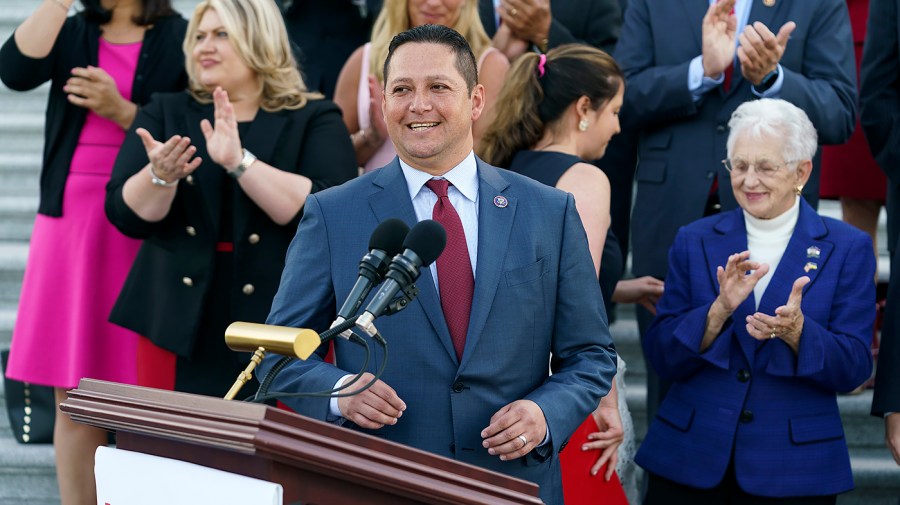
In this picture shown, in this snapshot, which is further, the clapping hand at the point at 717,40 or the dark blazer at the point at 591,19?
the dark blazer at the point at 591,19

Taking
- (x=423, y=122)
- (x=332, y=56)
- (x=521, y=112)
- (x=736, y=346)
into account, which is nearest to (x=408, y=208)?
(x=423, y=122)

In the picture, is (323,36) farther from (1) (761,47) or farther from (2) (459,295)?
(2) (459,295)

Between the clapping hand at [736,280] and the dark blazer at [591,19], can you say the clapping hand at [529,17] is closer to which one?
the dark blazer at [591,19]

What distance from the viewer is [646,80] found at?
14.7 ft

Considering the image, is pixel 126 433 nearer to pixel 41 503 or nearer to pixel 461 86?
pixel 461 86

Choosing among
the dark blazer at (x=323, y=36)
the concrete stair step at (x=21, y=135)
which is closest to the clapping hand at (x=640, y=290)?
the dark blazer at (x=323, y=36)

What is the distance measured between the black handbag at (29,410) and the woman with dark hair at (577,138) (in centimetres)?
205

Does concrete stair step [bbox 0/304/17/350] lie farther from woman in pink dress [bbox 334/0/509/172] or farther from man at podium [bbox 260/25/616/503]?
man at podium [bbox 260/25/616/503]

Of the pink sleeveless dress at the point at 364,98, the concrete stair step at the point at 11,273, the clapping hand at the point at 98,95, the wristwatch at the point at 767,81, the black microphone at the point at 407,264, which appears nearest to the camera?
the black microphone at the point at 407,264

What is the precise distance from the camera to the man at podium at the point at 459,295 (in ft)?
8.99

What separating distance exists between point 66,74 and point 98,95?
0.71 ft

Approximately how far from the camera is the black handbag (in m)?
4.82

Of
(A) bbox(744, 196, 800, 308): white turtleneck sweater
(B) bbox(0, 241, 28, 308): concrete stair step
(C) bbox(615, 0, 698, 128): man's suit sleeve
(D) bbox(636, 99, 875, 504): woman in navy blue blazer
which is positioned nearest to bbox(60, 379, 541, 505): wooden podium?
(D) bbox(636, 99, 875, 504): woman in navy blue blazer

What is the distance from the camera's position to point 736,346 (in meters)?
3.84
